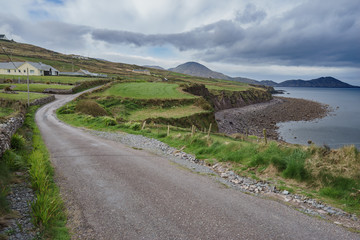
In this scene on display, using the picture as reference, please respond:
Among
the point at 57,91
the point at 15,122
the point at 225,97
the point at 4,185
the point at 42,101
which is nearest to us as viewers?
the point at 4,185

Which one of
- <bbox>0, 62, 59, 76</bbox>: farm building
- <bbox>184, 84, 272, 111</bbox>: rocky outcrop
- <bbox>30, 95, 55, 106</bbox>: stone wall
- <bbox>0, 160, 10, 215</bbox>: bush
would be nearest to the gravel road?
<bbox>0, 160, 10, 215</bbox>: bush

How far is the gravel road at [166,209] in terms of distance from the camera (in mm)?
7305

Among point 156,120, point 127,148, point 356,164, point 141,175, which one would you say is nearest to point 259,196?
point 356,164

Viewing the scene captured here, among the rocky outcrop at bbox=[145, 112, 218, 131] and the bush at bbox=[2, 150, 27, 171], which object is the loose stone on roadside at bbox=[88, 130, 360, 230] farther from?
the rocky outcrop at bbox=[145, 112, 218, 131]

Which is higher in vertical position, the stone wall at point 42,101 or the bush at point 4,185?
the stone wall at point 42,101

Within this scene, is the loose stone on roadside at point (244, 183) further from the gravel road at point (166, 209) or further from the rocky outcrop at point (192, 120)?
the rocky outcrop at point (192, 120)

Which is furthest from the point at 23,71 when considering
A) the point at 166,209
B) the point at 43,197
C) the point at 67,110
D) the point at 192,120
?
the point at 166,209

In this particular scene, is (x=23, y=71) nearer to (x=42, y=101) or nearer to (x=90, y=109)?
(x=42, y=101)

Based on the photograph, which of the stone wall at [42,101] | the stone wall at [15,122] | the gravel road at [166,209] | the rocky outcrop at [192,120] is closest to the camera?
the gravel road at [166,209]

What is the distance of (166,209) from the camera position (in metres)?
8.74

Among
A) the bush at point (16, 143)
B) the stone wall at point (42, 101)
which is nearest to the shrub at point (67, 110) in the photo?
the stone wall at point (42, 101)

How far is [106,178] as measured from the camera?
11.9 metres

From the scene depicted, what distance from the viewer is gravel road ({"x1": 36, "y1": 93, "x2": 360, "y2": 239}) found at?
7305 mm

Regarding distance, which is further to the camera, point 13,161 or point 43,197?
point 13,161
